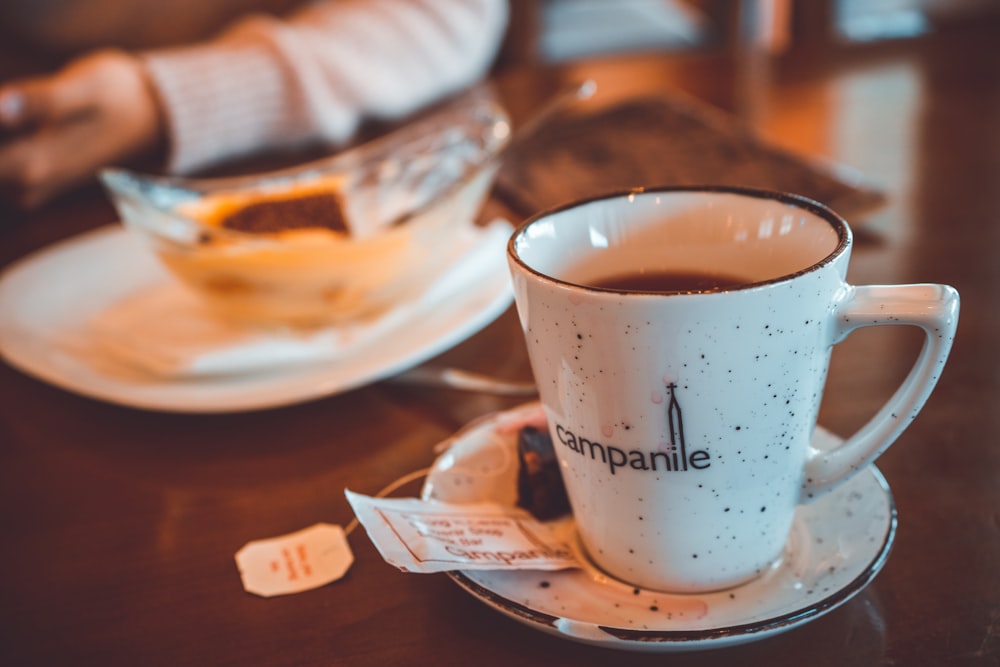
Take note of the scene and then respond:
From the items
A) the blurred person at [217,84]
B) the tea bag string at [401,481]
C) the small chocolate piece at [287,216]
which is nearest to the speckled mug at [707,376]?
the tea bag string at [401,481]

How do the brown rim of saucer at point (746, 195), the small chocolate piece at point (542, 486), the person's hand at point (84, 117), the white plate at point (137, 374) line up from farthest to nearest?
the person's hand at point (84, 117) → the white plate at point (137, 374) → the small chocolate piece at point (542, 486) → the brown rim of saucer at point (746, 195)

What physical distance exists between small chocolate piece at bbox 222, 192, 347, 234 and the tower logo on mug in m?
0.41

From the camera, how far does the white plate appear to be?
54 cm

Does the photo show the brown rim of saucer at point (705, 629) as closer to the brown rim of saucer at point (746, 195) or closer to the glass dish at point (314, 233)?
the brown rim of saucer at point (746, 195)

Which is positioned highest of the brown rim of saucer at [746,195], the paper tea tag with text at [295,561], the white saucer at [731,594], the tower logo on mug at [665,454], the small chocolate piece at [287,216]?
the brown rim of saucer at [746,195]

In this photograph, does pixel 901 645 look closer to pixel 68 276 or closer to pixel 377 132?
pixel 68 276

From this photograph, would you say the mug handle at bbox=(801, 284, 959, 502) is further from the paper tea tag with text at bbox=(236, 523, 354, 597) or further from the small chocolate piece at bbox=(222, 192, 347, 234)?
the small chocolate piece at bbox=(222, 192, 347, 234)

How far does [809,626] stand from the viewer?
35 centimetres

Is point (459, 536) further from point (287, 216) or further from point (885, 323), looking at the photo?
point (287, 216)

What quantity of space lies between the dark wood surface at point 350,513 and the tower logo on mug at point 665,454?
7 centimetres

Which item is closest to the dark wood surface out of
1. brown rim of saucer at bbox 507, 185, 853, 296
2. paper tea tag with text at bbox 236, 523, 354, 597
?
paper tea tag with text at bbox 236, 523, 354, 597

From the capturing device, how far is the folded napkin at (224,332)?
0.57 m

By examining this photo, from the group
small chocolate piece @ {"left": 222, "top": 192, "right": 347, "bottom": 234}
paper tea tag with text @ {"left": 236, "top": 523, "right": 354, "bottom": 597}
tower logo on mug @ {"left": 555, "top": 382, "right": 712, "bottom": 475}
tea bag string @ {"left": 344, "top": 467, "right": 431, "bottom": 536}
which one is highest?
tower logo on mug @ {"left": 555, "top": 382, "right": 712, "bottom": 475}

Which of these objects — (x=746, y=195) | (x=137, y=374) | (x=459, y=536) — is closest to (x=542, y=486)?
(x=459, y=536)
